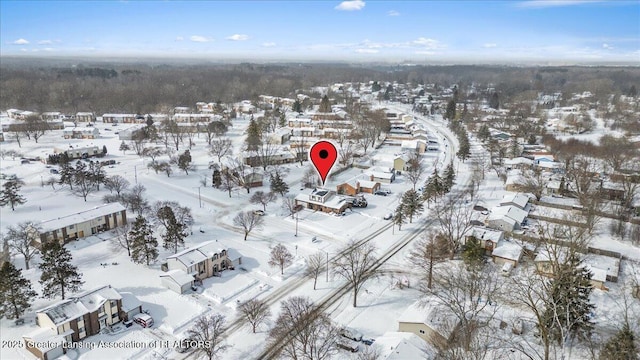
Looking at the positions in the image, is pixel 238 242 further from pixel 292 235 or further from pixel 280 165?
pixel 280 165

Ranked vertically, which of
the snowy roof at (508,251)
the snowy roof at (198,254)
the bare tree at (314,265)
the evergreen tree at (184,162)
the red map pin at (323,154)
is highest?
the red map pin at (323,154)

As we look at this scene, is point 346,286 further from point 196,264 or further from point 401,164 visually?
point 401,164

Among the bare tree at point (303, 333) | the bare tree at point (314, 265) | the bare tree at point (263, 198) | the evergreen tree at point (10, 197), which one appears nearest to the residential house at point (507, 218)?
the bare tree at point (314, 265)

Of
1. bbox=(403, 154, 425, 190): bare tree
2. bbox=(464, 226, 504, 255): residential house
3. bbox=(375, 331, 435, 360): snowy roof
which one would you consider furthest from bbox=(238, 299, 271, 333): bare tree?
bbox=(403, 154, 425, 190): bare tree

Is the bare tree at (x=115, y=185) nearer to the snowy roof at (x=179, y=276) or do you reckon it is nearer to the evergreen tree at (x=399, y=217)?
the snowy roof at (x=179, y=276)

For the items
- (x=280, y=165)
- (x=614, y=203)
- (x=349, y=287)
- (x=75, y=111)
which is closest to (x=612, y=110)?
(x=614, y=203)

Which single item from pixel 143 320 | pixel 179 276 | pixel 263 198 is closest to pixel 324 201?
pixel 263 198
